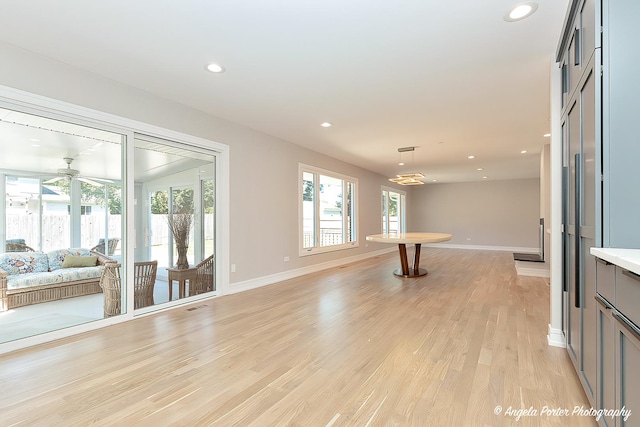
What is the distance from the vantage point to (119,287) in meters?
3.20

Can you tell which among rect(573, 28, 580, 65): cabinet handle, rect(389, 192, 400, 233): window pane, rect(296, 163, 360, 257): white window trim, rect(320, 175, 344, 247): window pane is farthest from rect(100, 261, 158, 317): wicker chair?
rect(389, 192, 400, 233): window pane

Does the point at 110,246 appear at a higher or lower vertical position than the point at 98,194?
lower

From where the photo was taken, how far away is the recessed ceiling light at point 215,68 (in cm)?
275

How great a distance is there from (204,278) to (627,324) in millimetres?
4142

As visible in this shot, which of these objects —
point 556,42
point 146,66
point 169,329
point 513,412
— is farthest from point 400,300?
point 146,66

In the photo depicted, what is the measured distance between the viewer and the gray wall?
1017cm

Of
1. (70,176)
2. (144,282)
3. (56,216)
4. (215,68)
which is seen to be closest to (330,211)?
(144,282)

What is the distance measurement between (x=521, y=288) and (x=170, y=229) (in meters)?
5.25

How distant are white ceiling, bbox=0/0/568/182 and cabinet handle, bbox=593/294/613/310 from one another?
1.87 meters

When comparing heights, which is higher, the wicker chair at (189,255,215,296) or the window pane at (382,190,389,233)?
the window pane at (382,190,389,233)

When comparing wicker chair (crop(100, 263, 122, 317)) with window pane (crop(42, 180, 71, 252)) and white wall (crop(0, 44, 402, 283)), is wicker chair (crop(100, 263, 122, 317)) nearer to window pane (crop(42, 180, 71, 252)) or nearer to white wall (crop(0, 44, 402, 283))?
window pane (crop(42, 180, 71, 252))

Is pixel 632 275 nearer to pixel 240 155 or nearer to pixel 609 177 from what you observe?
pixel 609 177

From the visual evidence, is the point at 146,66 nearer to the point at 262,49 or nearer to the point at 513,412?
the point at 262,49

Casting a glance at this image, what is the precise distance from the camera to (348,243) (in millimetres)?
7402
